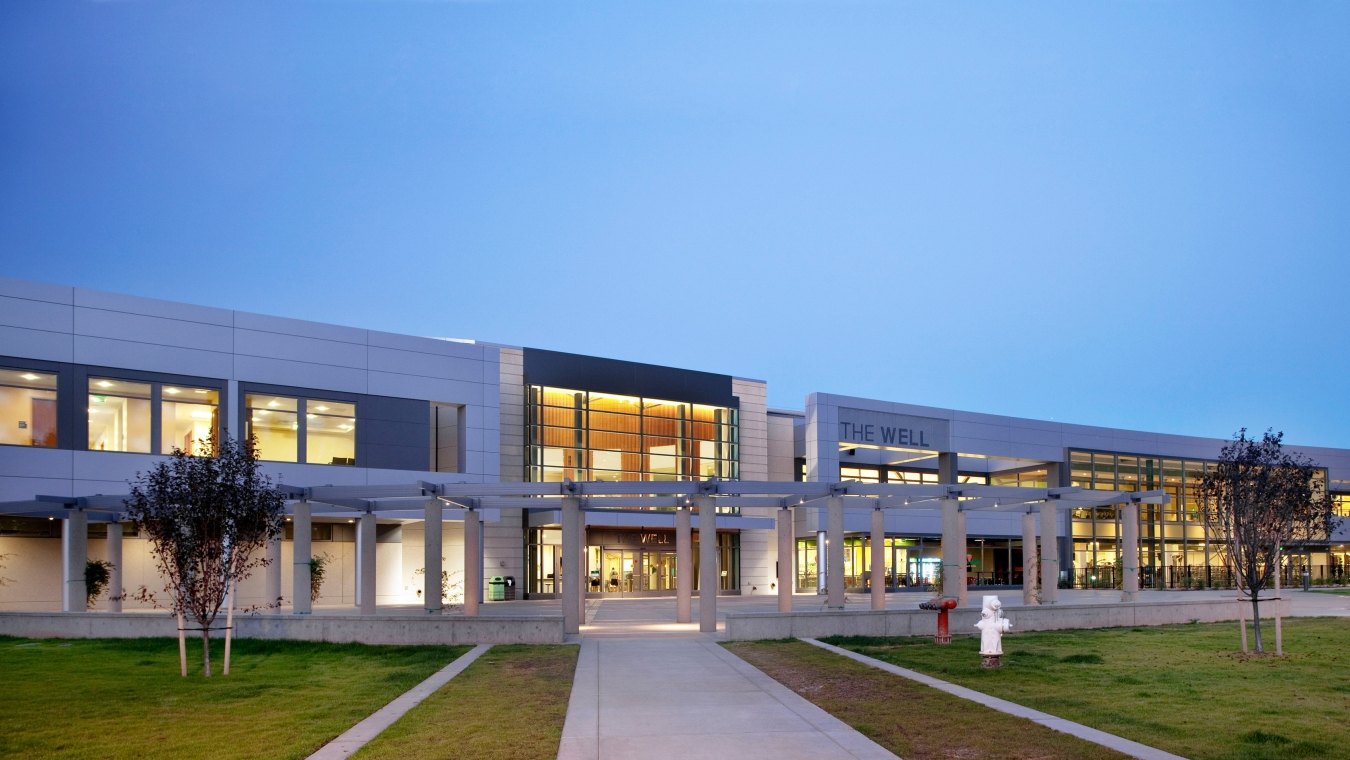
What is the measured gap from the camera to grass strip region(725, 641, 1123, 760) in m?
12.3

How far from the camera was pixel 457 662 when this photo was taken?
2172cm

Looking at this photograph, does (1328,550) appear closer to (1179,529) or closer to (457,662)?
(1179,529)

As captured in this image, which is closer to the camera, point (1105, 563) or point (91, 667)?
point (91, 667)

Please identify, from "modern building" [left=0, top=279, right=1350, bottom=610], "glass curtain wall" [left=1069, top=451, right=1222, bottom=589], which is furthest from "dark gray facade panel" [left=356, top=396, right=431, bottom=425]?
"glass curtain wall" [left=1069, top=451, right=1222, bottom=589]

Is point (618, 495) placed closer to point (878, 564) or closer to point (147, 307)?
point (878, 564)

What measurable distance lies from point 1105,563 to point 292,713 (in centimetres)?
6127

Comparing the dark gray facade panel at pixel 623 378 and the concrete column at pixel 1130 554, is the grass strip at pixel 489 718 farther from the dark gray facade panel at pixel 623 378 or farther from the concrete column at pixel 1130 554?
the dark gray facade panel at pixel 623 378

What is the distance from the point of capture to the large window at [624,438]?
49875 millimetres

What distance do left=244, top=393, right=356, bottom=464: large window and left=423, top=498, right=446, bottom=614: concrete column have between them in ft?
41.7

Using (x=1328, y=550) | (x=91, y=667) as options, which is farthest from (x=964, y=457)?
(x=91, y=667)

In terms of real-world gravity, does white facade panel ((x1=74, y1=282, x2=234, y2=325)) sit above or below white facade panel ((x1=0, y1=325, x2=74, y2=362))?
above

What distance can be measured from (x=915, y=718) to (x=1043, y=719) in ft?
5.12

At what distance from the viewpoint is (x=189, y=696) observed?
17.3 metres

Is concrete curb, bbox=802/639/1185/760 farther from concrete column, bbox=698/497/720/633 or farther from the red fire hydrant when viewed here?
concrete column, bbox=698/497/720/633
